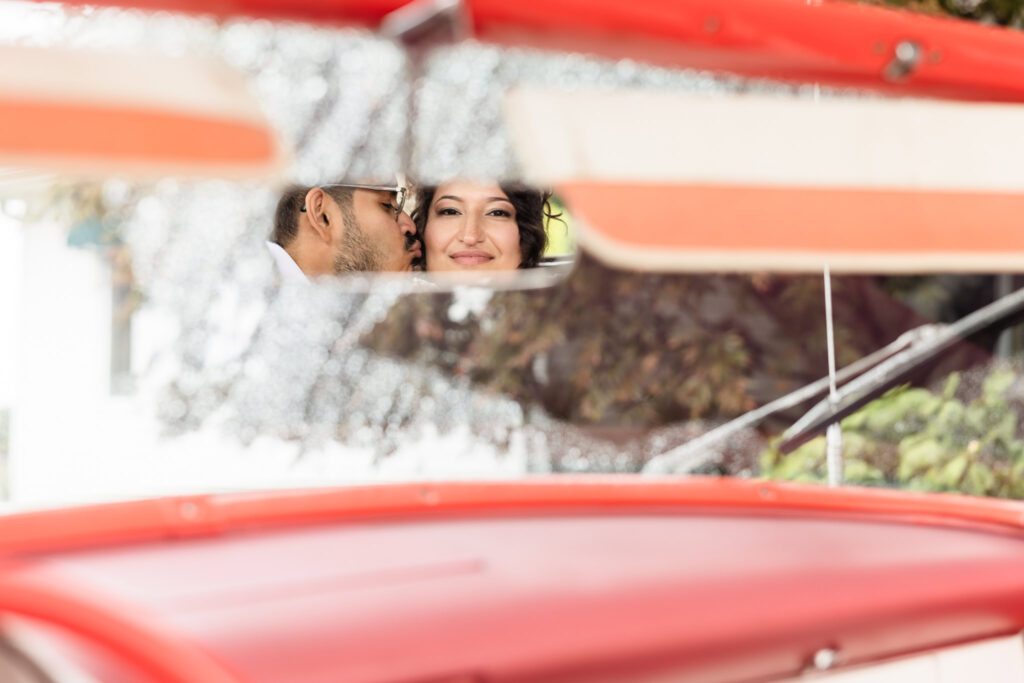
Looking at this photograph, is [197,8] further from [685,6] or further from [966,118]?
[966,118]

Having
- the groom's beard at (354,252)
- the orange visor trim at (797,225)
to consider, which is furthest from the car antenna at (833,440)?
the orange visor trim at (797,225)

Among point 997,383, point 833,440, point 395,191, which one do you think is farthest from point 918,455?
point 395,191

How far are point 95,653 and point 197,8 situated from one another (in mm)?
582

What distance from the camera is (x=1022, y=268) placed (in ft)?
3.33

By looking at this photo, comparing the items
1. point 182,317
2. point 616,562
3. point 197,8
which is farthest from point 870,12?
point 182,317

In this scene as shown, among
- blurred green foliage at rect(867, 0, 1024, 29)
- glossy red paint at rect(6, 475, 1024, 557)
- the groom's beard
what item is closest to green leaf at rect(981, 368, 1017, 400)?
blurred green foliage at rect(867, 0, 1024, 29)

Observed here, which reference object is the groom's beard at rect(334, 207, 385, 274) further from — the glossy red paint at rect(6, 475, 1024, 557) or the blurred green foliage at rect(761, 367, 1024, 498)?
the blurred green foliage at rect(761, 367, 1024, 498)

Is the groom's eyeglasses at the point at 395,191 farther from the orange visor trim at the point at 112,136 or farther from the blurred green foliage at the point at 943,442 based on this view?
the blurred green foliage at the point at 943,442

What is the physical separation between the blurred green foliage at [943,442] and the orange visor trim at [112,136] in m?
2.43

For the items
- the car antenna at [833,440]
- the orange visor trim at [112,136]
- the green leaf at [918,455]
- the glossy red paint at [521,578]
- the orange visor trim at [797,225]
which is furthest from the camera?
the green leaf at [918,455]

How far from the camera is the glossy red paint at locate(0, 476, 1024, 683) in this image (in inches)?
39.9

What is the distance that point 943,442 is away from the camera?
327 cm

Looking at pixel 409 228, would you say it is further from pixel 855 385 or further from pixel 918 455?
pixel 918 455

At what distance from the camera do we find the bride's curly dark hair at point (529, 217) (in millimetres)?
1457
